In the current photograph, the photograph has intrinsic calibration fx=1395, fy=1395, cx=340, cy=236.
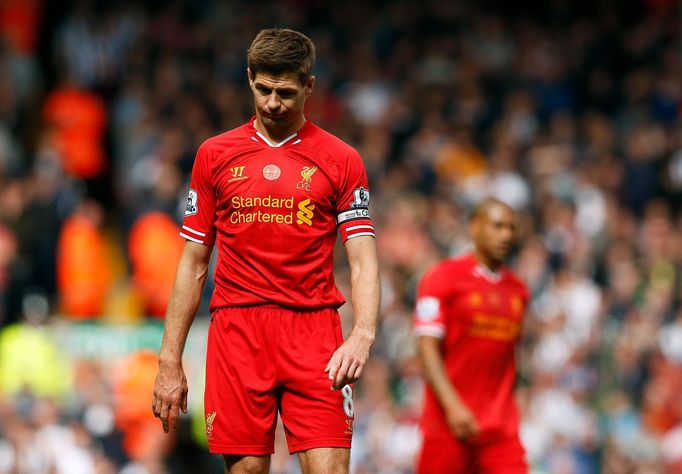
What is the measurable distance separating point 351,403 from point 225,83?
12.4 metres

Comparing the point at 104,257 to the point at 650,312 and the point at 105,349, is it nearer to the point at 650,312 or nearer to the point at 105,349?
the point at 105,349

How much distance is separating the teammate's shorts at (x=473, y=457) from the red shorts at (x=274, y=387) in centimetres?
245

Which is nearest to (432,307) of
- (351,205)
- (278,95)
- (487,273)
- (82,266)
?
(487,273)

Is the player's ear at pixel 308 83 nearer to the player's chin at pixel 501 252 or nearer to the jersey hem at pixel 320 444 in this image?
the jersey hem at pixel 320 444

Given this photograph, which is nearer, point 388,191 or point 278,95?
point 278,95

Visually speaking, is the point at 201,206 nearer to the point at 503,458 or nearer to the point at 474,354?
the point at 474,354

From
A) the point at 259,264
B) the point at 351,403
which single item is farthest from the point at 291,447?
the point at 259,264

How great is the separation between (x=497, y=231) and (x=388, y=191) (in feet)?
23.9

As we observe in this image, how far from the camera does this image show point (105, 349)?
14.6m

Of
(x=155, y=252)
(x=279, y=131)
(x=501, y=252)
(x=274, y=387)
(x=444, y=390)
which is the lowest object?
(x=444, y=390)

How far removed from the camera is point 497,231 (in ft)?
30.0

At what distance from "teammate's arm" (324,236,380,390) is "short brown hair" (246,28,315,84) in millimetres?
817

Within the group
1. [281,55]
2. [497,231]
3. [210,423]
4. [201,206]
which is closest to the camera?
[281,55]

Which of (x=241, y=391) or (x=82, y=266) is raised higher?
(x=82, y=266)
